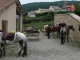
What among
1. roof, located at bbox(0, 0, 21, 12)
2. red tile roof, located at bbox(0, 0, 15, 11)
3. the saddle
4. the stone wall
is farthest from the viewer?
the stone wall

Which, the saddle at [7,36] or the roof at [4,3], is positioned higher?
the roof at [4,3]

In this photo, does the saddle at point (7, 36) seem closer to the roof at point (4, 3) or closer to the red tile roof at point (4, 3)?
the roof at point (4, 3)

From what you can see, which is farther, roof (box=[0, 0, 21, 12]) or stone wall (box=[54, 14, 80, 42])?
stone wall (box=[54, 14, 80, 42])

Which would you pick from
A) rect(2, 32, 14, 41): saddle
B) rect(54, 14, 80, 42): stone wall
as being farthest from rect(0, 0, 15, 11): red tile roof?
rect(54, 14, 80, 42): stone wall

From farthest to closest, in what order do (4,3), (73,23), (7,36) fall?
(73,23)
(4,3)
(7,36)

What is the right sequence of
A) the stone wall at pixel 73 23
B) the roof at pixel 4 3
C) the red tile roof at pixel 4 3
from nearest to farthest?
the roof at pixel 4 3 → the red tile roof at pixel 4 3 → the stone wall at pixel 73 23

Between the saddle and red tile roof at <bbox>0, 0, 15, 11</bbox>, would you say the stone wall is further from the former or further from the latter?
the saddle

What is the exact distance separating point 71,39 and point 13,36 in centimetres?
910

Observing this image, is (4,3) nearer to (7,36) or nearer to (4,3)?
(4,3)

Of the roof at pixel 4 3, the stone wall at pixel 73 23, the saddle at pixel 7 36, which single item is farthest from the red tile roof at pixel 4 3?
the stone wall at pixel 73 23

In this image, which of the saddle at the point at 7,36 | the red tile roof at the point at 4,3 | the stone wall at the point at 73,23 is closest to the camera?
the saddle at the point at 7,36

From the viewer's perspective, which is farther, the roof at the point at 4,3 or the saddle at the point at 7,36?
the roof at the point at 4,3

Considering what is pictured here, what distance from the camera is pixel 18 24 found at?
25.7m

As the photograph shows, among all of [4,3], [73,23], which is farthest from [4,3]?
[73,23]
